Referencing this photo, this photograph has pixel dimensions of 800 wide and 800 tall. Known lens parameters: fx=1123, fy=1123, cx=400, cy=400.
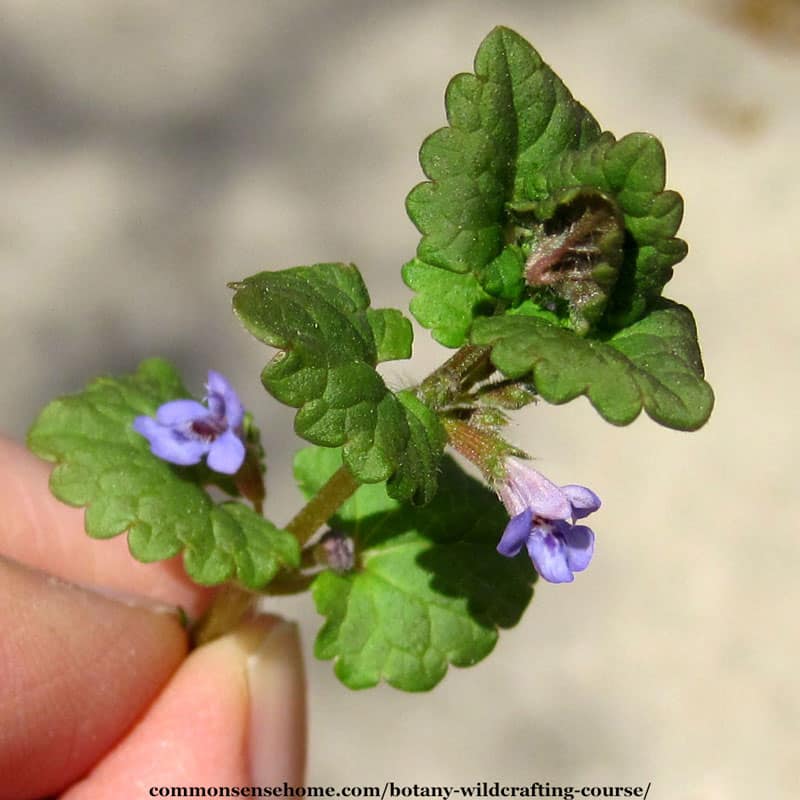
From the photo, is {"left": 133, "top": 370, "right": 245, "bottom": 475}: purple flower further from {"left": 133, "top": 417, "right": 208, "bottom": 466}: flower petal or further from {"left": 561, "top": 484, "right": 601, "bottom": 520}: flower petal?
{"left": 561, "top": 484, "right": 601, "bottom": 520}: flower petal

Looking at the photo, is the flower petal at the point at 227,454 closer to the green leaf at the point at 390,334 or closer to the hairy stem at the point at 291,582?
the hairy stem at the point at 291,582

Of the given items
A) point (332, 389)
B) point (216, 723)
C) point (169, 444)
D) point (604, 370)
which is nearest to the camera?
point (604, 370)

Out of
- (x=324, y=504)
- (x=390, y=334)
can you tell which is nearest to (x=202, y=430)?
(x=324, y=504)

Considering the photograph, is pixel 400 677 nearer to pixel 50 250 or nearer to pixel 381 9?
pixel 50 250

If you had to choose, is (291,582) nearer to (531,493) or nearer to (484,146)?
(531,493)

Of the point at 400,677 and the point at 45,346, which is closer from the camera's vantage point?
the point at 400,677

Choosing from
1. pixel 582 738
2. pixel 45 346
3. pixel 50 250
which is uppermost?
pixel 50 250

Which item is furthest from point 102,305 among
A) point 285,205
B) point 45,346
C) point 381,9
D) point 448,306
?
point 448,306

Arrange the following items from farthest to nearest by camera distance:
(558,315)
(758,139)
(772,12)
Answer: (772,12) < (758,139) < (558,315)
